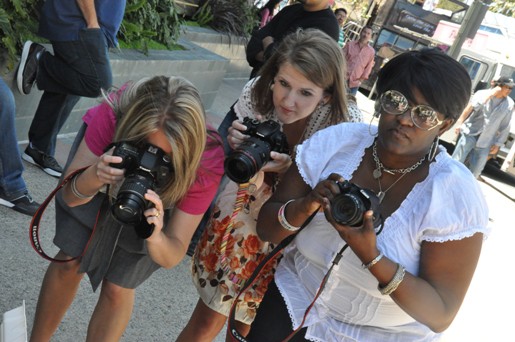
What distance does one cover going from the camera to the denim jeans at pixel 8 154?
3.82 metres

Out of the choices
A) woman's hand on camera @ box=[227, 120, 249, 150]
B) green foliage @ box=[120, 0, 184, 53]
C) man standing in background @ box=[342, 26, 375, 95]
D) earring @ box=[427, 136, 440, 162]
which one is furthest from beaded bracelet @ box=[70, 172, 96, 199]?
man standing in background @ box=[342, 26, 375, 95]

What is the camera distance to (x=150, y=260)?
8.35ft

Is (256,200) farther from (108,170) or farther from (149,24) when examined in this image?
(149,24)

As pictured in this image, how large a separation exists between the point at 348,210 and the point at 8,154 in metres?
2.62

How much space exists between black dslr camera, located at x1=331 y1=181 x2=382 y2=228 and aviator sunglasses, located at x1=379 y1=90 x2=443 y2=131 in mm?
309

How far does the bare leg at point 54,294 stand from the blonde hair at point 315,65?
1.11 metres

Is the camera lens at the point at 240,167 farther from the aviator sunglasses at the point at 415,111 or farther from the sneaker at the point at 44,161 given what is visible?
the sneaker at the point at 44,161

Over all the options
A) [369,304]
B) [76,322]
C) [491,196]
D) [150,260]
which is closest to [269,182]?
[150,260]

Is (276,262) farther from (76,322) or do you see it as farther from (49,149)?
(49,149)

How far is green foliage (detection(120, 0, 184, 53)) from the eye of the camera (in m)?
6.13

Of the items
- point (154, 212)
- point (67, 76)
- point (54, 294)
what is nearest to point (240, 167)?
point (154, 212)

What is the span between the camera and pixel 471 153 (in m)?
9.91

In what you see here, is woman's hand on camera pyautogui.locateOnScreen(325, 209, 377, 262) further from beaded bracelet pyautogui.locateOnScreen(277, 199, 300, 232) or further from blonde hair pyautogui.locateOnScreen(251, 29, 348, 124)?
blonde hair pyautogui.locateOnScreen(251, 29, 348, 124)

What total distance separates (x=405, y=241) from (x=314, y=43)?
3.84ft
